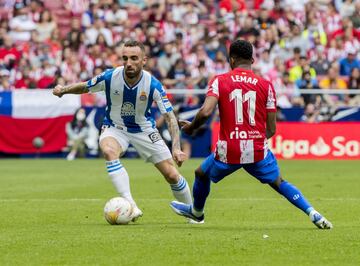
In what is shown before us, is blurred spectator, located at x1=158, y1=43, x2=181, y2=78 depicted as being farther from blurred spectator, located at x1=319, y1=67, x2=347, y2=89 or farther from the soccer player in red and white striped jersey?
the soccer player in red and white striped jersey

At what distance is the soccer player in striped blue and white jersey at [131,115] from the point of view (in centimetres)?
1276

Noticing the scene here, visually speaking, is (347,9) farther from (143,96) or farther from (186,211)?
(186,211)

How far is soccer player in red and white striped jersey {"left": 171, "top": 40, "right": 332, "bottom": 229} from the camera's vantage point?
37.6ft

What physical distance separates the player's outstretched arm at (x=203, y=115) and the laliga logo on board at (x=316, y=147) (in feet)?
54.7

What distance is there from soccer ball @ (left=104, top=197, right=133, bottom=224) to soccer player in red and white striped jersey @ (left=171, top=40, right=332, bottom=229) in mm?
1263

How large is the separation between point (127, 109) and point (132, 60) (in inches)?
26.6

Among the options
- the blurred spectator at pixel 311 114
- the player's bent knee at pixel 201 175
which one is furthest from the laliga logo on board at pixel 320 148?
the player's bent knee at pixel 201 175

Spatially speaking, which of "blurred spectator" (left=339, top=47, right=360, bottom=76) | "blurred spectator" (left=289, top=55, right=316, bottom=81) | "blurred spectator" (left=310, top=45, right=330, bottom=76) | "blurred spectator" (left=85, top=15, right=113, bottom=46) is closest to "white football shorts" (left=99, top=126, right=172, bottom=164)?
"blurred spectator" (left=289, top=55, right=316, bottom=81)

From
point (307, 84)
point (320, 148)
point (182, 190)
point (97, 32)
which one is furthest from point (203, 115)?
point (97, 32)

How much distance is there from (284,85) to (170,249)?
20.0m

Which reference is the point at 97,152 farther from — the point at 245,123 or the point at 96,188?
the point at 245,123

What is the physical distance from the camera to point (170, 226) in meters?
12.3

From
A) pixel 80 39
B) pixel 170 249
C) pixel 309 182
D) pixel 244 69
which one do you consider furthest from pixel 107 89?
pixel 80 39

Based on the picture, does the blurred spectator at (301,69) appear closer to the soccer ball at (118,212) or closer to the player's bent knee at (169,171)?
the player's bent knee at (169,171)
